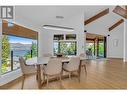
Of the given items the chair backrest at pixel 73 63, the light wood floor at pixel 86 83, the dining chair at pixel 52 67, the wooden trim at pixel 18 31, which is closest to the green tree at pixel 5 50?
the wooden trim at pixel 18 31

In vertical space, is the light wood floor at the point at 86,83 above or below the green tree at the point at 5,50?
below

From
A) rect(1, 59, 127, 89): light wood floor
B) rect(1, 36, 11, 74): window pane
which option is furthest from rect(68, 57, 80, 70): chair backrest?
rect(1, 36, 11, 74): window pane

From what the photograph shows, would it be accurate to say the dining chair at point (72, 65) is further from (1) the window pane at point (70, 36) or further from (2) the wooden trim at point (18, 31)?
(1) the window pane at point (70, 36)

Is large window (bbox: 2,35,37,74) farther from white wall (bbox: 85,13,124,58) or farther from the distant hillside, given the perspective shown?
white wall (bbox: 85,13,124,58)

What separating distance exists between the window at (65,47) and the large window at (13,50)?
248 centimetres

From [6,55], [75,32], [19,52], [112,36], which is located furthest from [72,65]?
[112,36]

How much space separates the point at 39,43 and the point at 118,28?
8387 mm

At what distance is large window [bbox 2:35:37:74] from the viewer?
5215 mm

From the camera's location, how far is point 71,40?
9.63 meters

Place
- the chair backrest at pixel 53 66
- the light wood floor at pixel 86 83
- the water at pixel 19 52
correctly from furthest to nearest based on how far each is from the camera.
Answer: the water at pixel 19 52
the light wood floor at pixel 86 83
the chair backrest at pixel 53 66

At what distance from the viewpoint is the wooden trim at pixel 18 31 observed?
16.6 ft

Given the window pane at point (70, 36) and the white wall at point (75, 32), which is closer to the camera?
the white wall at point (75, 32)

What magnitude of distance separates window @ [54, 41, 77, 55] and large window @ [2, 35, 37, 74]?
8.13 feet
